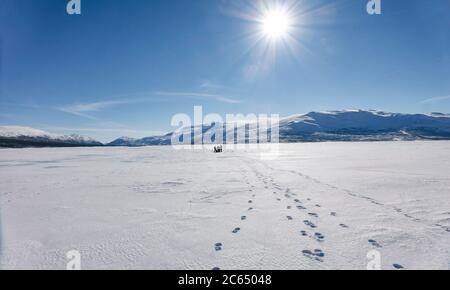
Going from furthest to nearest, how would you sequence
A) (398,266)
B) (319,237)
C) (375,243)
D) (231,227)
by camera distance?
(231,227) < (319,237) < (375,243) < (398,266)

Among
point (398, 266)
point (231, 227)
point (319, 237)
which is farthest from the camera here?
point (231, 227)

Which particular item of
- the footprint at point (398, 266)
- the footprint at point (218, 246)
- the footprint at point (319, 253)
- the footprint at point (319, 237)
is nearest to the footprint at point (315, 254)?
the footprint at point (319, 253)

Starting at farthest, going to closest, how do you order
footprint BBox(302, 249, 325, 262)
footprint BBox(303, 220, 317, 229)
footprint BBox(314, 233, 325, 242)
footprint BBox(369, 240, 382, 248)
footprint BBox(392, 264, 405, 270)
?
1. footprint BBox(303, 220, 317, 229)
2. footprint BBox(314, 233, 325, 242)
3. footprint BBox(369, 240, 382, 248)
4. footprint BBox(302, 249, 325, 262)
5. footprint BBox(392, 264, 405, 270)

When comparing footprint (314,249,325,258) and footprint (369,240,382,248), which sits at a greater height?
footprint (369,240,382,248)

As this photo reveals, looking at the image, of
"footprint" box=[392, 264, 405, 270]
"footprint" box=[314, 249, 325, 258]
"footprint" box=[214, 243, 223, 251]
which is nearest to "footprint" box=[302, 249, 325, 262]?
"footprint" box=[314, 249, 325, 258]

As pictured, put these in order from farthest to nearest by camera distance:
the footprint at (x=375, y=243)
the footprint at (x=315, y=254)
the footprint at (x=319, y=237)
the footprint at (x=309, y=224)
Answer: the footprint at (x=309, y=224) → the footprint at (x=319, y=237) → the footprint at (x=375, y=243) → the footprint at (x=315, y=254)

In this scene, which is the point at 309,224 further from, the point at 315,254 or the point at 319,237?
the point at 315,254

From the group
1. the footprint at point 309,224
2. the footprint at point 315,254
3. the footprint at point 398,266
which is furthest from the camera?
the footprint at point 309,224

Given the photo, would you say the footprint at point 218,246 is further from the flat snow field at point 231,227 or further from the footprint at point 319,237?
the footprint at point 319,237

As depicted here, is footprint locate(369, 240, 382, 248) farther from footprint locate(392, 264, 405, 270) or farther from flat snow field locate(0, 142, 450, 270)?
footprint locate(392, 264, 405, 270)

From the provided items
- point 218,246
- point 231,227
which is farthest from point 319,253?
point 231,227

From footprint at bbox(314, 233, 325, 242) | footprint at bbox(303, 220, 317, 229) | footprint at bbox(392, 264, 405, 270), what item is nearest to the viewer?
footprint at bbox(392, 264, 405, 270)

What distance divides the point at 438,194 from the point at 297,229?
19.3 feet
